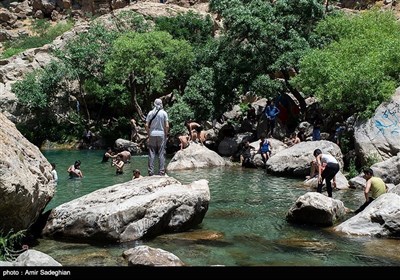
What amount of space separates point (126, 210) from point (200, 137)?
17.7 m

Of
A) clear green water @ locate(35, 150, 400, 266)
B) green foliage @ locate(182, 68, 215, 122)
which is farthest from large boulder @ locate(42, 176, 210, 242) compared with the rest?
green foliage @ locate(182, 68, 215, 122)

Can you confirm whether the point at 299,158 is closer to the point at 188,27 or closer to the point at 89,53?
the point at 89,53

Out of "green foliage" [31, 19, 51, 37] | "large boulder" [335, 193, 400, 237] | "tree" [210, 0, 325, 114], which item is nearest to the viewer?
"large boulder" [335, 193, 400, 237]

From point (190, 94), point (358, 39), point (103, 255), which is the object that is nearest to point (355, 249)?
point (103, 255)

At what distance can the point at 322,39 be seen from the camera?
97.2 feet

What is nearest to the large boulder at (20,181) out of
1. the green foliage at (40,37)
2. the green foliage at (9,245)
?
the green foliage at (9,245)

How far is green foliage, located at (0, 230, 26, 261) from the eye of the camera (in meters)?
8.91

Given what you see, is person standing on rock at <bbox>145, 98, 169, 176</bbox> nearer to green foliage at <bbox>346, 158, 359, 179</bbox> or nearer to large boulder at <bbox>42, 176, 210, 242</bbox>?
large boulder at <bbox>42, 176, 210, 242</bbox>

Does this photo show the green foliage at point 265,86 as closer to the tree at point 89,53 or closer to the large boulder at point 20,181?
the tree at point 89,53

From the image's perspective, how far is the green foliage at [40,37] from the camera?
56.7m

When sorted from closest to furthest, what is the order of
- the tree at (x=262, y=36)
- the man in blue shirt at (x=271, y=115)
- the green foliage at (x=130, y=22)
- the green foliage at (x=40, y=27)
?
the tree at (x=262, y=36), the man in blue shirt at (x=271, y=115), the green foliage at (x=130, y=22), the green foliage at (x=40, y=27)

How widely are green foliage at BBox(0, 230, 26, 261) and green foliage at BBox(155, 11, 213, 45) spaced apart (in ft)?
104

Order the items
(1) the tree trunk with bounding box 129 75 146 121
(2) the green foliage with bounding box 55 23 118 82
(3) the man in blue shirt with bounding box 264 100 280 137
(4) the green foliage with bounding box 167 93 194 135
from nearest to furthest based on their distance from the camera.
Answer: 1. (3) the man in blue shirt with bounding box 264 100 280 137
2. (4) the green foliage with bounding box 167 93 194 135
3. (1) the tree trunk with bounding box 129 75 146 121
4. (2) the green foliage with bounding box 55 23 118 82

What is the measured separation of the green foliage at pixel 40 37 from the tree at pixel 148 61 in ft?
74.5
